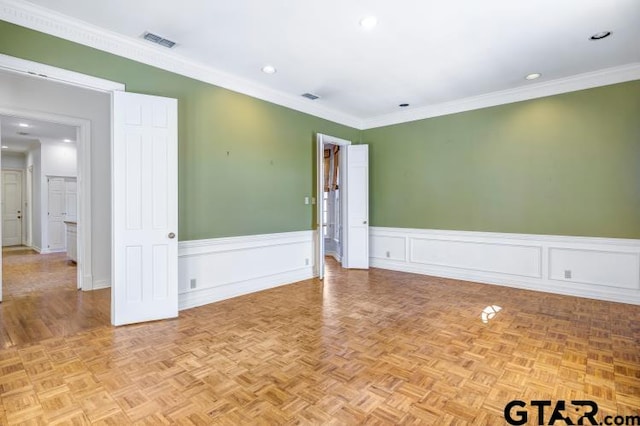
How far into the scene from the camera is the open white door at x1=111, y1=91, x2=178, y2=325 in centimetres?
327

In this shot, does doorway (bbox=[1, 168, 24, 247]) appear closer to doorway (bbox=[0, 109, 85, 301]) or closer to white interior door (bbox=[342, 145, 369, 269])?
doorway (bbox=[0, 109, 85, 301])

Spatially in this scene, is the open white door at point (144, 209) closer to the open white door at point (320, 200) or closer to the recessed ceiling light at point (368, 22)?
the recessed ceiling light at point (368, 22)

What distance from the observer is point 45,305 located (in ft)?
13.1

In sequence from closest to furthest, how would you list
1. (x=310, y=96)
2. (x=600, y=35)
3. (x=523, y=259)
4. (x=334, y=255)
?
(x=600, y=35)
(x=523, y=259)
(x=310, y=96)
(x=334, y=255)

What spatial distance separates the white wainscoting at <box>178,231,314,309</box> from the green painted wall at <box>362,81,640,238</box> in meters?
2.02

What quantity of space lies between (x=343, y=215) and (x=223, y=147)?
2.91 meters

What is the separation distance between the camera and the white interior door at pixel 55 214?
8.35 meters

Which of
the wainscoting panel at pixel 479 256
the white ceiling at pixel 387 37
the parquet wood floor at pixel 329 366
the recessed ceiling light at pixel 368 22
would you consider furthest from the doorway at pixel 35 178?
the wainscoting panel at pixel 479 256

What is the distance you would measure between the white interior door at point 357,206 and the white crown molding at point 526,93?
860mm

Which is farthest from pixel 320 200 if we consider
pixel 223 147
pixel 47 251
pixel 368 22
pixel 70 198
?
pixel 47 251

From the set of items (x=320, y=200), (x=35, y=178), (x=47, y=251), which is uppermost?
(x=35, y=178)

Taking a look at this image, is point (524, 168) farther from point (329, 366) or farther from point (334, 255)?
point (334, 255)

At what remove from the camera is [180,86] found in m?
3.85

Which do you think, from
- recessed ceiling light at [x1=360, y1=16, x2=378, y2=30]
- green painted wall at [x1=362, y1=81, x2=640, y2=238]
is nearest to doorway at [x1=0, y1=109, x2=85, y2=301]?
recessed ceiling light at [x1=360, y1=16, x2=378, y2=30]
